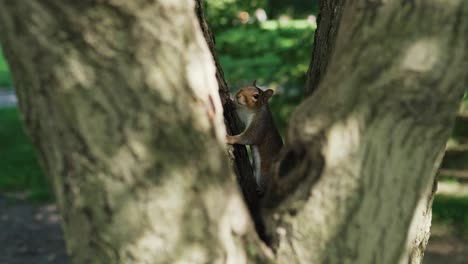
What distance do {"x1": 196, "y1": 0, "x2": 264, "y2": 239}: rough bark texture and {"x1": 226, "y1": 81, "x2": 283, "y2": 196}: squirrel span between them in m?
0.10

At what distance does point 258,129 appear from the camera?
3049 millimetres

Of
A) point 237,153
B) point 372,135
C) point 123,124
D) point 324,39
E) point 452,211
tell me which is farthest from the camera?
point 452,211

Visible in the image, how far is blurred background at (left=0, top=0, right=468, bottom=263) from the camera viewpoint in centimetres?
672

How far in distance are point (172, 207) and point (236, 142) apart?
91 centimetres

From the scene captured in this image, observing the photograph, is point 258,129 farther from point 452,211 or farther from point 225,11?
point 225,11

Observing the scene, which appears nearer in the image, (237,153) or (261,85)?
(237,153)

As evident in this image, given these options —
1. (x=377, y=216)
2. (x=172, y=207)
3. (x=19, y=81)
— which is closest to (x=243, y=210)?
(x=172, y=207)

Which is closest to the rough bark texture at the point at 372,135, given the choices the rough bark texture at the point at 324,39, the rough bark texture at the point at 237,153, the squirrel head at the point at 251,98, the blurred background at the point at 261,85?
the rough bark texture at the point at 237,153

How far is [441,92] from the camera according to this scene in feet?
5.74

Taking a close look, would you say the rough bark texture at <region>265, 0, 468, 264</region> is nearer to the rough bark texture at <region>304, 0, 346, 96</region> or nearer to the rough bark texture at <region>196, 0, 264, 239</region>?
the rough bark texture at <region>196, 0, 264, 239</region>

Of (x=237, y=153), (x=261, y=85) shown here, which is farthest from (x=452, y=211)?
(x=237, y=153)

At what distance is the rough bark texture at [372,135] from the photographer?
1.72 metres

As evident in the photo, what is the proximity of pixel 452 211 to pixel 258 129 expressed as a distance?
4.83 metres

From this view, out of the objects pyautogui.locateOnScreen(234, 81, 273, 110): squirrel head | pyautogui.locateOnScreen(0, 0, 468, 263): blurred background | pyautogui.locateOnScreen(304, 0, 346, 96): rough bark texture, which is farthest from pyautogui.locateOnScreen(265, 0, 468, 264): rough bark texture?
pyautogui.locateOnScreen(0, 0, 468, 263): blurred background
